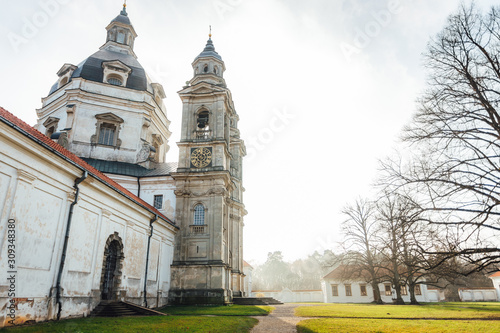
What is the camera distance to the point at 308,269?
100 m

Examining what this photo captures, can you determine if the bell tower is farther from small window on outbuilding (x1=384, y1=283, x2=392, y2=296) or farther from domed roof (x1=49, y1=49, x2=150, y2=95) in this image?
small window on outbuilding (x1=384, y1=283, x2=392, y2=296)

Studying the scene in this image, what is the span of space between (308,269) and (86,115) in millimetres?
87228

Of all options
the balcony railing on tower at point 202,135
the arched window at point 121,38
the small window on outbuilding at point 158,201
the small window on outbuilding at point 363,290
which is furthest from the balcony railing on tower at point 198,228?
the small window on outbuilding at point 363,290

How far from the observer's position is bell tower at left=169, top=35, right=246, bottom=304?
71.8ft

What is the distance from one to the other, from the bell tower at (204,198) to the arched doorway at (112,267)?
22.8 feet

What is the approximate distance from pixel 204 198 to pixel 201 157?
3239 millimetres

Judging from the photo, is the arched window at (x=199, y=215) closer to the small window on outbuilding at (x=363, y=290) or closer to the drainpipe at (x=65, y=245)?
the drainpipe at (x=65, y=245)

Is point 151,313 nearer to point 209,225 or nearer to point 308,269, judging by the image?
Answer: point 209,225

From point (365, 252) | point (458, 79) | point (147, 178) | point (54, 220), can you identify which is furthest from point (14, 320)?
point (365, 252)

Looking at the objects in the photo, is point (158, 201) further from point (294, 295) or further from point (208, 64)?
point (294, 295)

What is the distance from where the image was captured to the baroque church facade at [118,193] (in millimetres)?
10320

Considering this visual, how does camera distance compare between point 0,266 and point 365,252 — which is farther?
point 365,252

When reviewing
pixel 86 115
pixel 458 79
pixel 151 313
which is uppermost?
pixel 86 115

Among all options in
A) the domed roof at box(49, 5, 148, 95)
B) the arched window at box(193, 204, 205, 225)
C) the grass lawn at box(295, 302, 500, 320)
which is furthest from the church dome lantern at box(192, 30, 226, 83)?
the grass lawn at box(295, 302, 500, 320)
